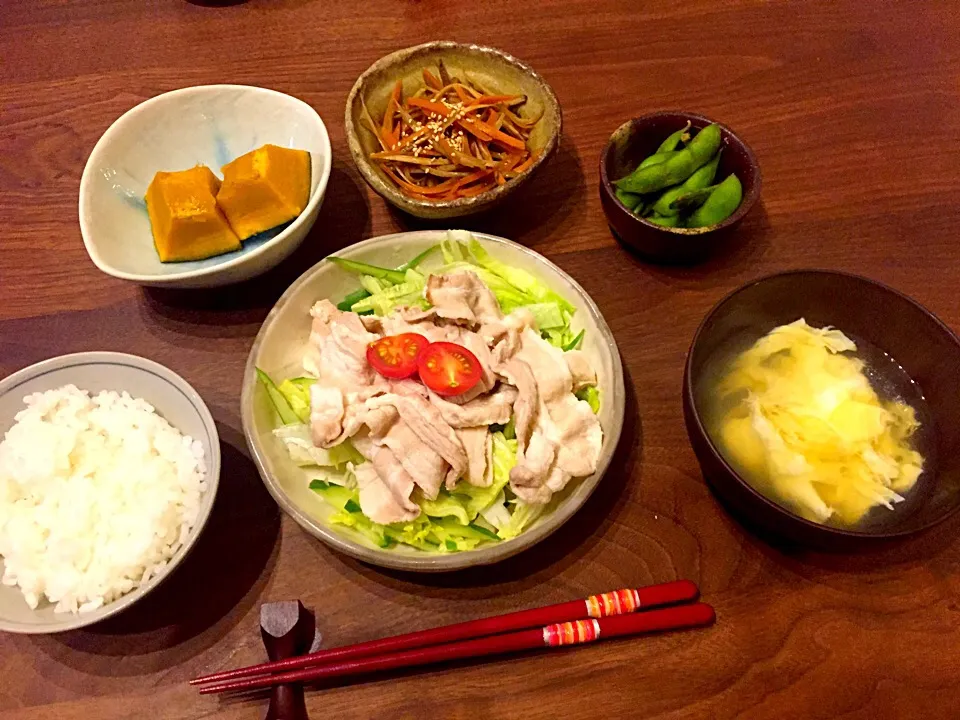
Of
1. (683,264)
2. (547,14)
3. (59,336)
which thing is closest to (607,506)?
(683,264)

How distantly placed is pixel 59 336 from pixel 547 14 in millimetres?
2036

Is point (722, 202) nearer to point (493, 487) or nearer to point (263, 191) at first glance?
point (493, 487)

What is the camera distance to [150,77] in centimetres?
251

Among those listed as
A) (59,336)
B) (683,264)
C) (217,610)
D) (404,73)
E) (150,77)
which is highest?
(404,73)

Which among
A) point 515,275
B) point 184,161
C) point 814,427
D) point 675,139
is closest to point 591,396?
point 515,275

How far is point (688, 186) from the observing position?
6.40ft

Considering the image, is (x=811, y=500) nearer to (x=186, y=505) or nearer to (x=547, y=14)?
(x=186, y=505)

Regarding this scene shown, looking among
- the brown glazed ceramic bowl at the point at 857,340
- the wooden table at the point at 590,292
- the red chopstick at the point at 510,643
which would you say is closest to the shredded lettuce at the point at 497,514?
the wooden table at the point at 590,292

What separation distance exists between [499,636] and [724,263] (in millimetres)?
1286

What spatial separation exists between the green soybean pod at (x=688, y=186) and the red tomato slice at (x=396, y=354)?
2.72ft

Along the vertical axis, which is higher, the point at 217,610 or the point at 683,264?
the point at 683,264

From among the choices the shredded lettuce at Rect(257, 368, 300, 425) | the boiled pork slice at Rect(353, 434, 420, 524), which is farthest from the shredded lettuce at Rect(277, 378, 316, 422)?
the boiled pork slice at Rect(353, 434, 420, 524)

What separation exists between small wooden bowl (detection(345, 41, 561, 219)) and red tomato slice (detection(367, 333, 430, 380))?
1.44 feet

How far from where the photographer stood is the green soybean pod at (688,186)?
6.40 feet
